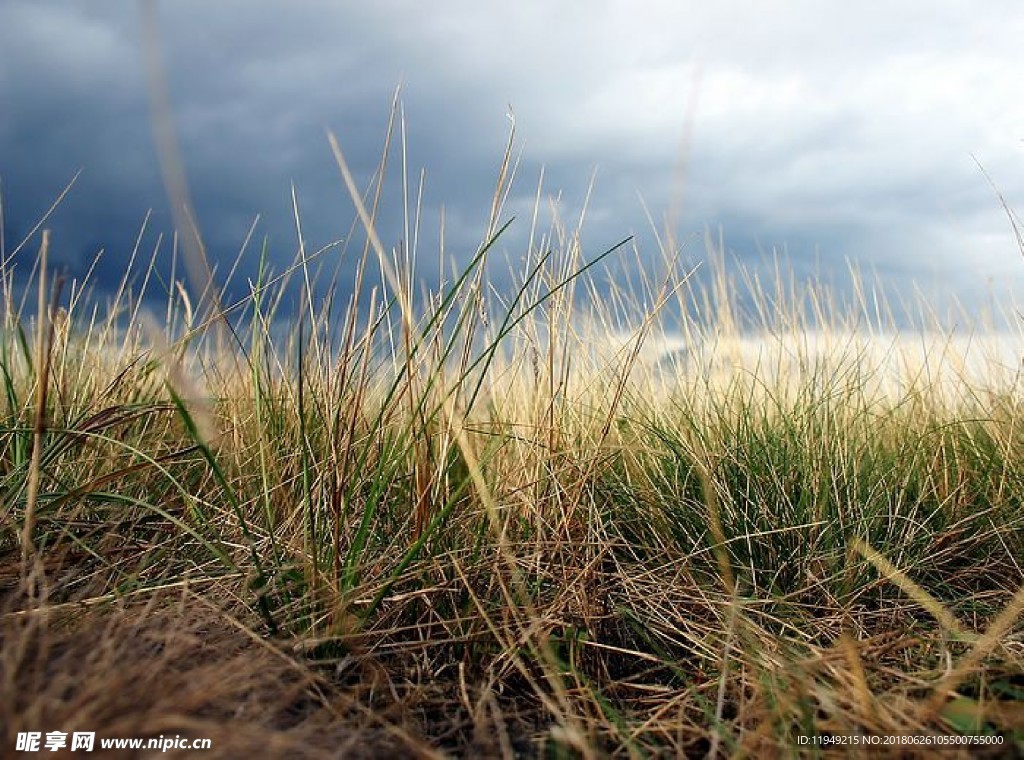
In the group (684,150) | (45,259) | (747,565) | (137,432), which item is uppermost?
(684,150)

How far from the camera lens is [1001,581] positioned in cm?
212

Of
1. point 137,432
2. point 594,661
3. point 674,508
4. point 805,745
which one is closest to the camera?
point 805,745

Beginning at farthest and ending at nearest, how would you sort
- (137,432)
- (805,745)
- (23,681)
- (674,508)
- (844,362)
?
(844,362), (137,432), (674,508), (805,745), (23,681)

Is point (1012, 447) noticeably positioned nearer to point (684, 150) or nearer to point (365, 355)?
point (684, 150)

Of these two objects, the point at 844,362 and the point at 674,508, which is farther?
the point at 844,362

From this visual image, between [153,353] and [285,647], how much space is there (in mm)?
1526

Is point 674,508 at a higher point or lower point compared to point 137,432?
lower

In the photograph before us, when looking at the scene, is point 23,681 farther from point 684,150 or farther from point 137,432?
point 137,432

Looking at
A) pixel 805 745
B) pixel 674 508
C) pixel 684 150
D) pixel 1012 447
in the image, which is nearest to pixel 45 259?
pixel 684 150

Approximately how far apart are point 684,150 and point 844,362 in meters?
1.44

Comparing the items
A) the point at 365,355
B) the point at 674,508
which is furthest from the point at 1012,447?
the point at 365,355

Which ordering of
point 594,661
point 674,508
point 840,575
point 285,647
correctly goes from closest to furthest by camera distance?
1. point 285,647
2. point 594,661
3. point 840,575
4. point 674,508

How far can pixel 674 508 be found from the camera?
203cm

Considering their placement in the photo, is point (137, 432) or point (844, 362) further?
point (844, 362)
